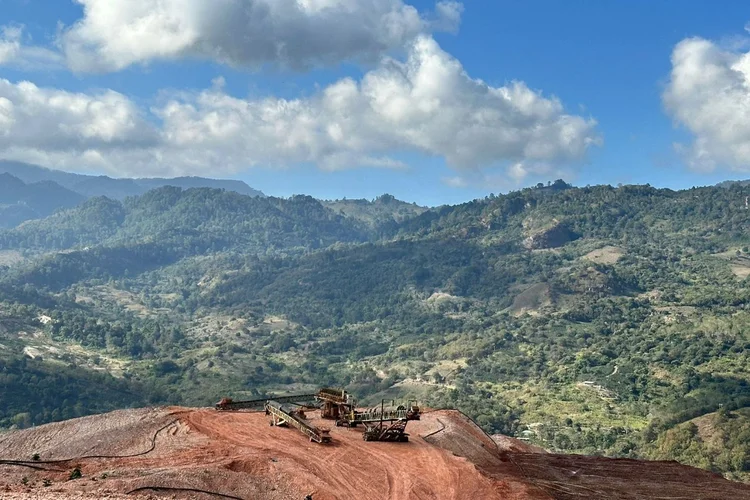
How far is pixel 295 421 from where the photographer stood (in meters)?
34.6

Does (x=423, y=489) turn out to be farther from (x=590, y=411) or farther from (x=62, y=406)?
(x=62, y=406)

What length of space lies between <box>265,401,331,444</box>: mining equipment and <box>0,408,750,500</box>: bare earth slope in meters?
0.53

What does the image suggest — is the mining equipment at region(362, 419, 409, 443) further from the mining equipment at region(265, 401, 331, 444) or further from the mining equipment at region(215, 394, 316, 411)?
the mining equipment at region(215, 394, 316, 411)

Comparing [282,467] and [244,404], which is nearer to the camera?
[282,467]

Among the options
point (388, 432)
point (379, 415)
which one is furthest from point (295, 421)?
point (388, 432)

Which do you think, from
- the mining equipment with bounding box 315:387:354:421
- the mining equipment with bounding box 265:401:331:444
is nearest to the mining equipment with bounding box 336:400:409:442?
Answer: the mining equipment with bounding box 315:387:354:421

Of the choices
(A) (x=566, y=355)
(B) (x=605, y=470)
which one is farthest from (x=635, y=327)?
(B) (x=605, y=470)

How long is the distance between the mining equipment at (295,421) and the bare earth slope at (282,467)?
1.75 feet

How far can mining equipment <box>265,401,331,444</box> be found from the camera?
107 feet

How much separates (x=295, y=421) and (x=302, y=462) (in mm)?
5661

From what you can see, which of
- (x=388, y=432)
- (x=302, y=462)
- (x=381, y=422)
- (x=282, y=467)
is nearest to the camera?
(x=282, y=467)

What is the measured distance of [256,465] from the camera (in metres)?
27.5

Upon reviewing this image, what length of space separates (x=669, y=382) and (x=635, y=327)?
57349mm

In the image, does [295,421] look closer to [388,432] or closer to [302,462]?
[388,432]
